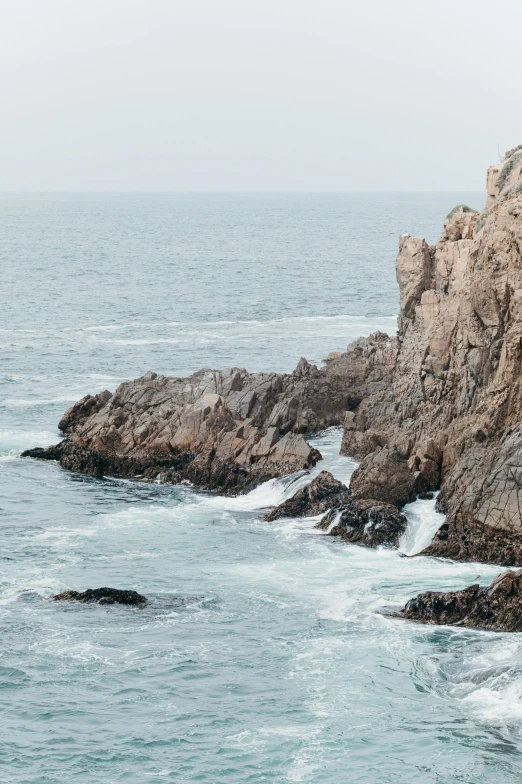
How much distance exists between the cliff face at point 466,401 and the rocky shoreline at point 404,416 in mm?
65

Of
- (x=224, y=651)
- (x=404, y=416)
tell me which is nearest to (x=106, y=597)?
(x=224, y=651)

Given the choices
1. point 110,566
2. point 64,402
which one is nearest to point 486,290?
point 110,566

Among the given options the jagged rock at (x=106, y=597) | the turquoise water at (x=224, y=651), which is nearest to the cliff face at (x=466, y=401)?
the turquoise water at (x=224, y=651)

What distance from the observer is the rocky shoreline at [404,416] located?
1852 inches

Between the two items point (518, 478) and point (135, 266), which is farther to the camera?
point (135, 266)

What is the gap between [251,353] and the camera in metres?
87.4

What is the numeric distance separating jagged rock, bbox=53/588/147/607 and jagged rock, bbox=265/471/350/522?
1092 cm

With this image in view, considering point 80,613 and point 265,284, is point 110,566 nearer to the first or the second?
point 80,613

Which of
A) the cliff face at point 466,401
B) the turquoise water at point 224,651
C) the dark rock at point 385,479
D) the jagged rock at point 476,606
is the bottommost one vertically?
the turquoise water at point 224,651

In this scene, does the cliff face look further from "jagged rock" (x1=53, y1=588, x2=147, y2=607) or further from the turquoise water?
"jagged rock" (x1=53, y1=588, x2=147, y2=607)

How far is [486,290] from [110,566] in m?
20.6

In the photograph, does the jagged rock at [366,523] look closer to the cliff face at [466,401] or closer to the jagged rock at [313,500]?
the cliff face at [466,401]

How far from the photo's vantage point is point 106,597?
135ft

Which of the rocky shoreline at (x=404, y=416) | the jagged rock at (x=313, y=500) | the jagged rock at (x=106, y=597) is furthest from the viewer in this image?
the jagged rock at (x=313, y=500)
